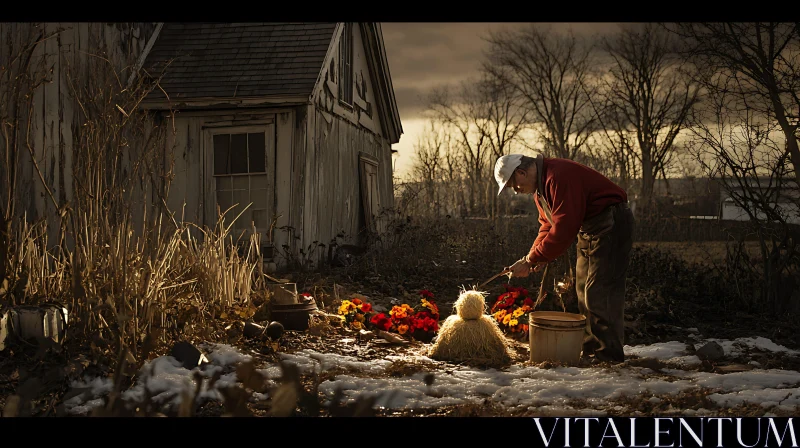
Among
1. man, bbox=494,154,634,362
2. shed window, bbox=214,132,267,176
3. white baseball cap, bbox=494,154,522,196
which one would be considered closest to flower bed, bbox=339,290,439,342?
man, bbox=494,154,634,362

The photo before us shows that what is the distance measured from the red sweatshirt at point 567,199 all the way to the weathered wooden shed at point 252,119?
488 cm

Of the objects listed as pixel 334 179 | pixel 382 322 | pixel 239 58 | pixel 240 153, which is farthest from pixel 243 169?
pixel 382 322

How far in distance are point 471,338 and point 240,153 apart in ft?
19.6

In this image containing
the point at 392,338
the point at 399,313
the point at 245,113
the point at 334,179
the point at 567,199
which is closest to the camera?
the point at 567,199

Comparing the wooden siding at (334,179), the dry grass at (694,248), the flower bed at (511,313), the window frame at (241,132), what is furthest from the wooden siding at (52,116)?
the dry grass at (694,248)

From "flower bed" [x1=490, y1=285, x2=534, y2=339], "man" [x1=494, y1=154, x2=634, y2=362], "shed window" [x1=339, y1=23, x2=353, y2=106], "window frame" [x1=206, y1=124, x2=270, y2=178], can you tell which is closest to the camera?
"man" [x1=494, y1=154, x2=634, y2=362]

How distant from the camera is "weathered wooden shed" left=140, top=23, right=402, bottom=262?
9.85 meters

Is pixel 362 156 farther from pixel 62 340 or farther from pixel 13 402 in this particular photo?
pixel 13 402

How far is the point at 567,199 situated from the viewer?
5137 mm

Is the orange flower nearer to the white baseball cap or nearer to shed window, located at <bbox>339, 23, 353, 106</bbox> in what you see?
the white baseball cap

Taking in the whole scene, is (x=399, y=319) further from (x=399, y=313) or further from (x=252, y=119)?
(x=252, y=119)

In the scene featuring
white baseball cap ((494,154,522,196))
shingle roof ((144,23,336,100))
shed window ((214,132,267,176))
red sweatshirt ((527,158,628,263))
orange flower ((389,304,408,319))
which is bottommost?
orange flower ((389,304,408,319))

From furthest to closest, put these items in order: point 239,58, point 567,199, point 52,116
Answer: point 239,58 < point 52,116 < point 567,199

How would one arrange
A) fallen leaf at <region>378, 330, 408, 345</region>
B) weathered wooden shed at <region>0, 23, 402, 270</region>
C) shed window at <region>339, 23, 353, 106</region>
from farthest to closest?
1. shed window at <region>339, 23, 353, 106</region>
2. weathered wooden shed at <region>0, 23, 402, 270</region>
3. fallen leaf at <region>378, 330, 408, 345</region>
